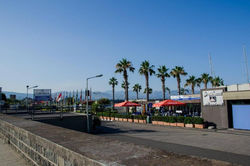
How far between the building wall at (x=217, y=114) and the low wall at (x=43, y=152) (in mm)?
21726

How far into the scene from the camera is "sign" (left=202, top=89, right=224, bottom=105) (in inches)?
925

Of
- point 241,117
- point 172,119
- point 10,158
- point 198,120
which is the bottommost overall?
point 172,119

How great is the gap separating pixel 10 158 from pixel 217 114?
73.3 ft

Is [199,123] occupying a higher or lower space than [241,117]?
lower

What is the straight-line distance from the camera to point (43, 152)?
451cm

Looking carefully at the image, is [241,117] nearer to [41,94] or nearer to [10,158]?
[10,158]

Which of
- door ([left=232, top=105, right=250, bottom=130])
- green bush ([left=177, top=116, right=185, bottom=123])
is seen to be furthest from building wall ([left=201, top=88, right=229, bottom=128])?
green bush ([left=177, top=116, right=185, bottom=123])

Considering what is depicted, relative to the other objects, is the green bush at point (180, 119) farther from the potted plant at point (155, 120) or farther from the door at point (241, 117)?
the door at point (241, 117)

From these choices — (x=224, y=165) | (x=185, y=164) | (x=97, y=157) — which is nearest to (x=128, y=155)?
(x=97, y=157)

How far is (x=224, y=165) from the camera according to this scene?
2.55 metres

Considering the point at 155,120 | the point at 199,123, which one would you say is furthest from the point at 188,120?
the point at 155,120

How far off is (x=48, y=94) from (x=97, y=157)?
3242 cm

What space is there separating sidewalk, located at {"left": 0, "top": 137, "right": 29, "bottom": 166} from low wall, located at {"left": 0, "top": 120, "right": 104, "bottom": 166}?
0.19 meters

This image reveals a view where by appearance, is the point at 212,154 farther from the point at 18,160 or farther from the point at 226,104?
the point at 226,104
